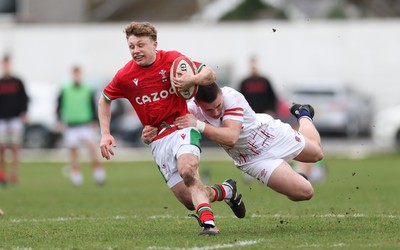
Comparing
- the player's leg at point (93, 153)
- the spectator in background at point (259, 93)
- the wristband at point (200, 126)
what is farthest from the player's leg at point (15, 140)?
the wristband at point (200, 126)

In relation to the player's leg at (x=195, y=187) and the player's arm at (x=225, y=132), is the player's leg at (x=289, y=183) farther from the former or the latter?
the player's leg at (x=195, y=187)

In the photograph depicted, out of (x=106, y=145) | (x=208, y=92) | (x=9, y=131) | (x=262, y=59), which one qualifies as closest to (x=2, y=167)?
(x=9, y=131)

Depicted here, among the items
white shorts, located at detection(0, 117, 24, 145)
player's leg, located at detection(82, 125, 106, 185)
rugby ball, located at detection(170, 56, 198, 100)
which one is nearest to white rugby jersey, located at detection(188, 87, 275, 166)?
rugby ball, located at detection(170, 56, 198, 100)

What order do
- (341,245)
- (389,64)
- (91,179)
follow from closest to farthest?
(341,245)
(91,179)
(389,64)

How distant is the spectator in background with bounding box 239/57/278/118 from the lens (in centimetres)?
1856

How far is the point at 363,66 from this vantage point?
121 feet

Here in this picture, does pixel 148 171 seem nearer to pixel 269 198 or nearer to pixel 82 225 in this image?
pixel 269 198

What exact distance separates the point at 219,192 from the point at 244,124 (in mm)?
678

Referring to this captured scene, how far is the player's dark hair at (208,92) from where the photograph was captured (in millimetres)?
9368

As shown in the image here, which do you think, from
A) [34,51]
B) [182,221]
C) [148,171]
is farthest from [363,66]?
[182,221]

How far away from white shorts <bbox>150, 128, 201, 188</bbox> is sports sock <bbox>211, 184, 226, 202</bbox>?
354 millimetres

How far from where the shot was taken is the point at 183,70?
30.8ft

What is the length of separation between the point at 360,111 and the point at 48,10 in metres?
18.9

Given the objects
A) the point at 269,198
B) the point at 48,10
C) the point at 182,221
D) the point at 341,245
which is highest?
the point at 341,245
